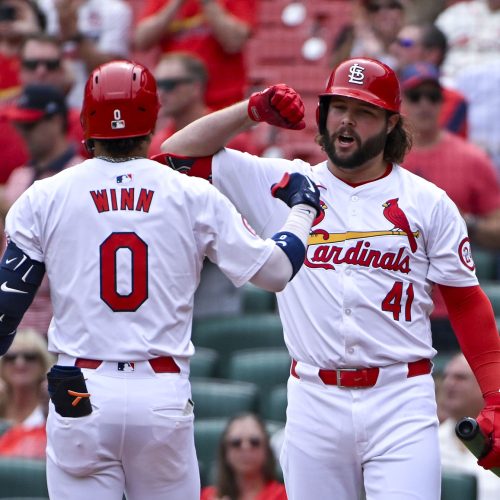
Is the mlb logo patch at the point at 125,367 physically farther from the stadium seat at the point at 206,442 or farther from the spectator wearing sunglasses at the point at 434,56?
the spectator wearing sunglasses at the point at 434,56

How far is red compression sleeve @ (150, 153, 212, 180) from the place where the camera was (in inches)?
190

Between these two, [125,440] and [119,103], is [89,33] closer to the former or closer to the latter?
[119,103]

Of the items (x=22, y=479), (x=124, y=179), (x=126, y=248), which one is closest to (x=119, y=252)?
(x=126, y=248)

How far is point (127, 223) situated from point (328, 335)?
889 mm

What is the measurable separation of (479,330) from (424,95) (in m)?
3.13

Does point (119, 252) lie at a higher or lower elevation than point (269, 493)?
higher

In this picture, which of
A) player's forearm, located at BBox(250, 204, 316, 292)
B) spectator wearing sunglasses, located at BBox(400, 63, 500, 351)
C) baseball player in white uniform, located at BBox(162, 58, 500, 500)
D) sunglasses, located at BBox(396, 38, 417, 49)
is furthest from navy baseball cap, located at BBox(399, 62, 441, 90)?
player's forearm, located at BBox(250, 204, 316, 292)

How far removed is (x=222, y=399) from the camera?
7309 mm

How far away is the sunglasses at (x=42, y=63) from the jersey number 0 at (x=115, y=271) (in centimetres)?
481

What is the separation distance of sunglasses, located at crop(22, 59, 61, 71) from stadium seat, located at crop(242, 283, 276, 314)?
186 centimetres

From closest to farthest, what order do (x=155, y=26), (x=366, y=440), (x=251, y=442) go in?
1. (x=366, y=440)
2. (x=251, y=442)
3. (x=155, y=26)

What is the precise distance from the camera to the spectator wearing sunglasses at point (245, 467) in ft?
21.2

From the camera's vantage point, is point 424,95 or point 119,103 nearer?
point 119,103

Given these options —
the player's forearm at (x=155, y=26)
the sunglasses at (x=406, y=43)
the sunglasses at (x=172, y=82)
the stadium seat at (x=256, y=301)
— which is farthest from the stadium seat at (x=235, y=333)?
the player's forearm at (x=155, y=26)
